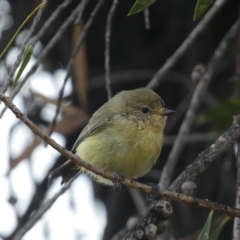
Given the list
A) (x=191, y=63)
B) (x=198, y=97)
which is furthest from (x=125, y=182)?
(x=191, y=63)

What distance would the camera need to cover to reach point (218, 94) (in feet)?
14.6

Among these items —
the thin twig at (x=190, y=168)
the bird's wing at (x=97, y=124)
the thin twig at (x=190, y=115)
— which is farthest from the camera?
the bird's wing at (x=97, y=124)

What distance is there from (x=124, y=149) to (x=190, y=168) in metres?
0.76

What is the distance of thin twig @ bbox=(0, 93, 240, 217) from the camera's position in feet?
6.55

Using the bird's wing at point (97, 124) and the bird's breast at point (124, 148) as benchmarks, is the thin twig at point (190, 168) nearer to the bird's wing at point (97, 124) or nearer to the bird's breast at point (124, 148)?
the bird's breast at point (124, 148)

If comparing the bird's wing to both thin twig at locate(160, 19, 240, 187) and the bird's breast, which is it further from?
thin twig at locate(160, 19, 240, 187)

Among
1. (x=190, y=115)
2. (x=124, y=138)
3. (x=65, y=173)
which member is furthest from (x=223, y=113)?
(x=65, y=173)

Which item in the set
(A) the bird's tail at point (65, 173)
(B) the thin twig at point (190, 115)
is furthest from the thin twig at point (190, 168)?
(A) the bird's tail at point (65, 173)

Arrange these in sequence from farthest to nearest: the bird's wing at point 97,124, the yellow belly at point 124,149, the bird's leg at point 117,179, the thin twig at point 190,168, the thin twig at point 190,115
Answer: the bird's wing at point 97,124
the yellow belly at point 124,149
the thin twig at point 190,115
the bird's leg at point 117,179
the thin twig at point 190,168

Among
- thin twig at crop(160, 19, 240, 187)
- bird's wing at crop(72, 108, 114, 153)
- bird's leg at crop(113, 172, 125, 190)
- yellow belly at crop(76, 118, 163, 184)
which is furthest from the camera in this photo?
bird's wing at crop(72, 108, 114, 153)

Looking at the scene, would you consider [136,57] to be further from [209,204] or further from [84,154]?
[209,204]

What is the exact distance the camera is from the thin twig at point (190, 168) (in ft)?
6.55

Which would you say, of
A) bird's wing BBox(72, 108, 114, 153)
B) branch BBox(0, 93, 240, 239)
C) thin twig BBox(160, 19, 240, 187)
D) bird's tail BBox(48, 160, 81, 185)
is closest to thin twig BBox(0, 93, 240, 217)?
branch BBox(0, 93, 240, 239)

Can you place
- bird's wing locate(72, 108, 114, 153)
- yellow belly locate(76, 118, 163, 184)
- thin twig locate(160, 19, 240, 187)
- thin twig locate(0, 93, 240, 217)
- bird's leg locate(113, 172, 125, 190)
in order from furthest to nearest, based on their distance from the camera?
1. bird's wing locate(72, 108, 114, 153)
2. yellow belly locate(76, 118, 163, 184)
3. thin twig locate(160, 19, 240, 187)
4. bird's leg locate(113, 172, 125, 190)
5. thin twig locate(0, 93, 240, 217)
